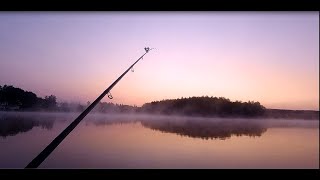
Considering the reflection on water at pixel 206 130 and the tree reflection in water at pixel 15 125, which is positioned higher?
the tree reflection in water at pixel 15 125

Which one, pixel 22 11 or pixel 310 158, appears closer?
pixel 22 11

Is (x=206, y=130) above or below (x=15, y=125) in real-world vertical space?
below

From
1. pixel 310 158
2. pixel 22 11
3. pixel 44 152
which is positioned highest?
pixel 22 11

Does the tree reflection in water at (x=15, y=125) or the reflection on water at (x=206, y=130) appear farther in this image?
the reflection on water at (x=206, y=130)

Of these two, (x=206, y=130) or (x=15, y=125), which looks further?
(x=206, y=130)

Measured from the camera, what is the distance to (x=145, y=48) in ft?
8.21

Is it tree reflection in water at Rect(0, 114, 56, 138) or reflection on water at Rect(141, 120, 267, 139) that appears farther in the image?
reflection on water at Rect(141, 120, 267, 139)

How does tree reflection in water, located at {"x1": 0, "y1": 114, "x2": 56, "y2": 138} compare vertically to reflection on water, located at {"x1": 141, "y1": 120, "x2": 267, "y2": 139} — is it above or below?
above

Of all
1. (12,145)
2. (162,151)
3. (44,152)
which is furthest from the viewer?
(162,151)
